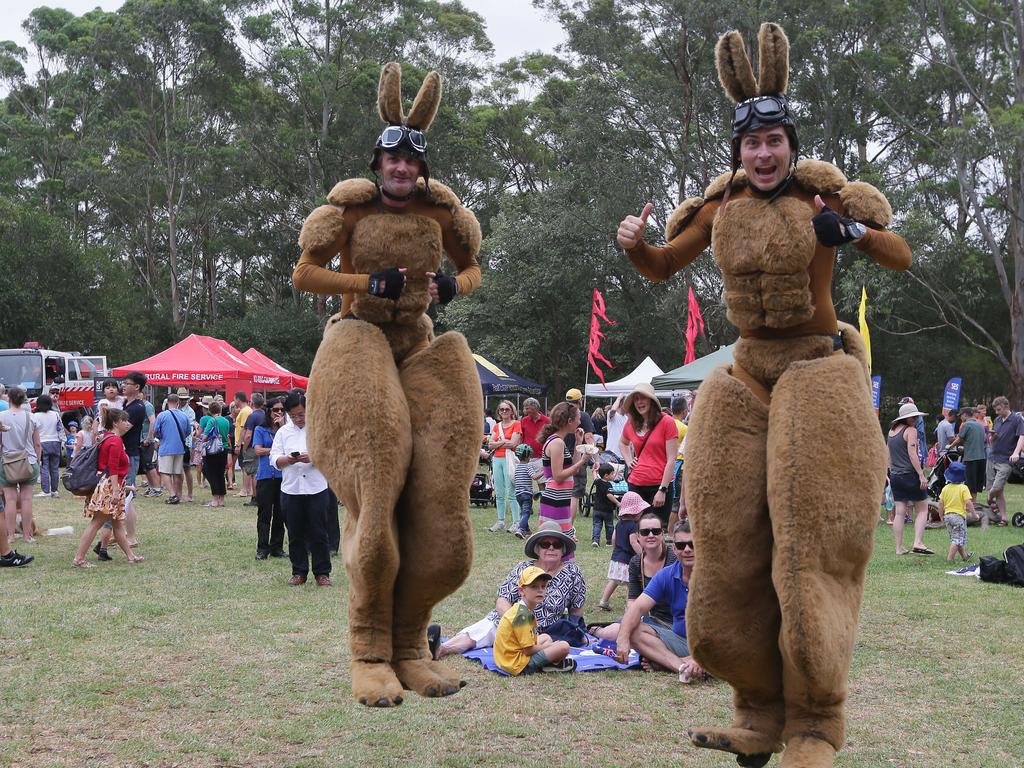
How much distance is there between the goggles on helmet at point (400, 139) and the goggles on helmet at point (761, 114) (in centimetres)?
139

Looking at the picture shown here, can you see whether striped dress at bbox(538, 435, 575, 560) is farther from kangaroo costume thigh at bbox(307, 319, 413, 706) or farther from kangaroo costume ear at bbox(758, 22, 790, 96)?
kangaroo costume ear at bbox(758, 22, 790, 96)

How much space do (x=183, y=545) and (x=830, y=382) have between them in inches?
407

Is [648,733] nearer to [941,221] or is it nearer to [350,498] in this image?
[350,498]

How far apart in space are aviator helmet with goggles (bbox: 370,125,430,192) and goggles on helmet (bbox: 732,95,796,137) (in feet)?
4.57

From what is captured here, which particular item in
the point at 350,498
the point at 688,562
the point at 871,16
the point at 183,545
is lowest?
the point at 183,545

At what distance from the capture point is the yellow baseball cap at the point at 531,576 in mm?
7121

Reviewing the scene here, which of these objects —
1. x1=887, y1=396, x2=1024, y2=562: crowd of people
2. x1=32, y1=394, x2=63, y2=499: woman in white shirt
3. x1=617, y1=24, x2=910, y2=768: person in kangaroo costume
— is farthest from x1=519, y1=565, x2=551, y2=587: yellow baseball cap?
x1=32, y1=394, x2=63, y2=499: woman in white shirt

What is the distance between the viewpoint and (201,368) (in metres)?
20.6

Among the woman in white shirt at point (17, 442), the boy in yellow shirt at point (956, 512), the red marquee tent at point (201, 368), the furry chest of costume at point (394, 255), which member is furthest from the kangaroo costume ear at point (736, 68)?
the red marquee tent at point (201, 368)

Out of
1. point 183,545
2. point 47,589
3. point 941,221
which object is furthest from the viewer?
point 941,221

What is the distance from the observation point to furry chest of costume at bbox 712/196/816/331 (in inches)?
148

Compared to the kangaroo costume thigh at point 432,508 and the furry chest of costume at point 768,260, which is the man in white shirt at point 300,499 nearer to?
the kangaroo costume thigh at point 432,508

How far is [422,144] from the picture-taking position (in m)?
4.34

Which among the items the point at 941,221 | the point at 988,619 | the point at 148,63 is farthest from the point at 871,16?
the point at 148,63
